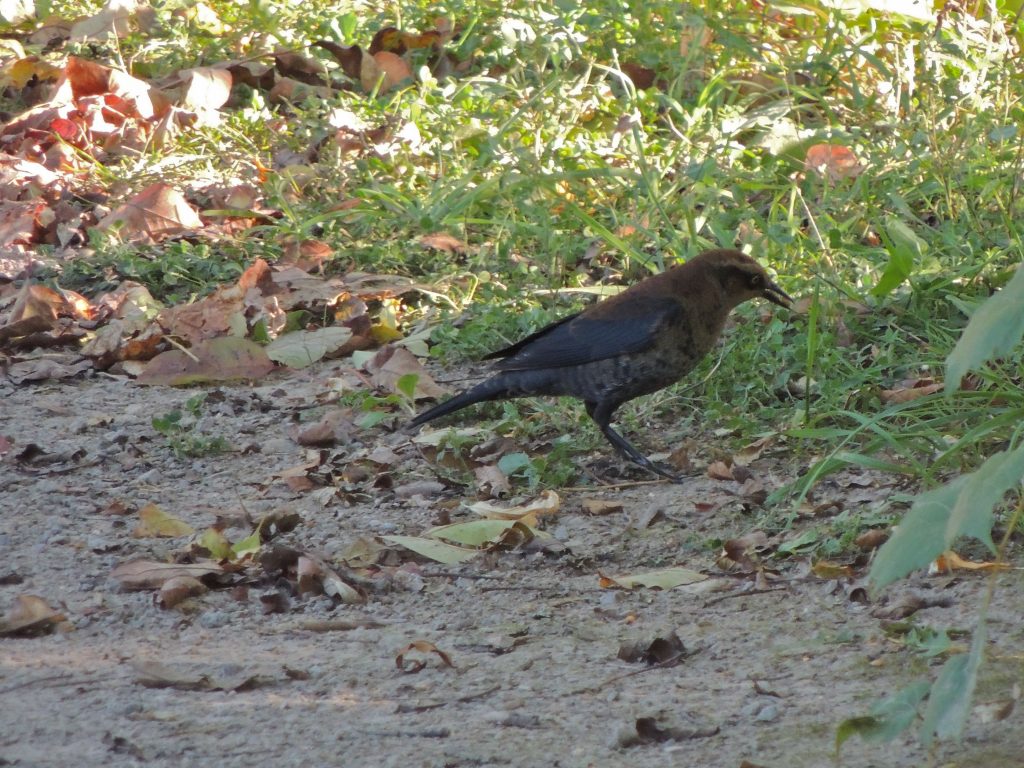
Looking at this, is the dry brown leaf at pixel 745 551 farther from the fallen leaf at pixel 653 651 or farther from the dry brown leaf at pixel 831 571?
the fallen leaf at pixel 653 651

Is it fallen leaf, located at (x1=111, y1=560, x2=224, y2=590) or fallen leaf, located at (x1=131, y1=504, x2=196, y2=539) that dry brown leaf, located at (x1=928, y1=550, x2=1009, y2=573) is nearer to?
fallen leaf, located at (x1=111, y1=560, x2=224, y2=590)

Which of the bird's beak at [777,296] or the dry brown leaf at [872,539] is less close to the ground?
the bird's beak at [777,296]

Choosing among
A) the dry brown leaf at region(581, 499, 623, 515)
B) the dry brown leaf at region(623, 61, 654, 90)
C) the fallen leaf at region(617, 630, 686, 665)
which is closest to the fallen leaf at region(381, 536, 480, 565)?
the dry brown leaf at region(581, 499, 623, 515)

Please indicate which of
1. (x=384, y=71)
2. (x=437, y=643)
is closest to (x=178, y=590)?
(x=437, y=643)

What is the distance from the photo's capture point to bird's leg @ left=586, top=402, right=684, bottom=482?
4.46m

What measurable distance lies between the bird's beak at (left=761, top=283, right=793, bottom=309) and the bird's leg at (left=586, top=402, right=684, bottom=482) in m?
0.73

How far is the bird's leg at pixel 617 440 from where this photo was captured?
Result: 4465 mm

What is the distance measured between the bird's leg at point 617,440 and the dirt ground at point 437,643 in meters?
0.11

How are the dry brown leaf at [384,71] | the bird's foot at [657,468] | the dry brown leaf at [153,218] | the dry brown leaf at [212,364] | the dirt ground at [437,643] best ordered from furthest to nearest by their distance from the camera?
the dry brown leaf at [384,71] < the dry brown leaf at [153,218] < the dry brown leaf at [212,364] < the bird's foot at [657,468] < the dirt ground at [437,643]

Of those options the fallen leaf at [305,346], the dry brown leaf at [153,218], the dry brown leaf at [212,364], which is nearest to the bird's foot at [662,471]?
the fallen leaf at [305,346]

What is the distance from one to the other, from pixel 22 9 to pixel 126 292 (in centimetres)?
356

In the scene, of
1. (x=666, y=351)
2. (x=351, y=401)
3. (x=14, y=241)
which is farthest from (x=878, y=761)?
(x=14, y=241)

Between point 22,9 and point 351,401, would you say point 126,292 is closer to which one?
point 351,401

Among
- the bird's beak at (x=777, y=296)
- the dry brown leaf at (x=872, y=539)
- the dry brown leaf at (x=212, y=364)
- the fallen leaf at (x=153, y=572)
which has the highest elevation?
the bird's beak at (x=777, y=296)
